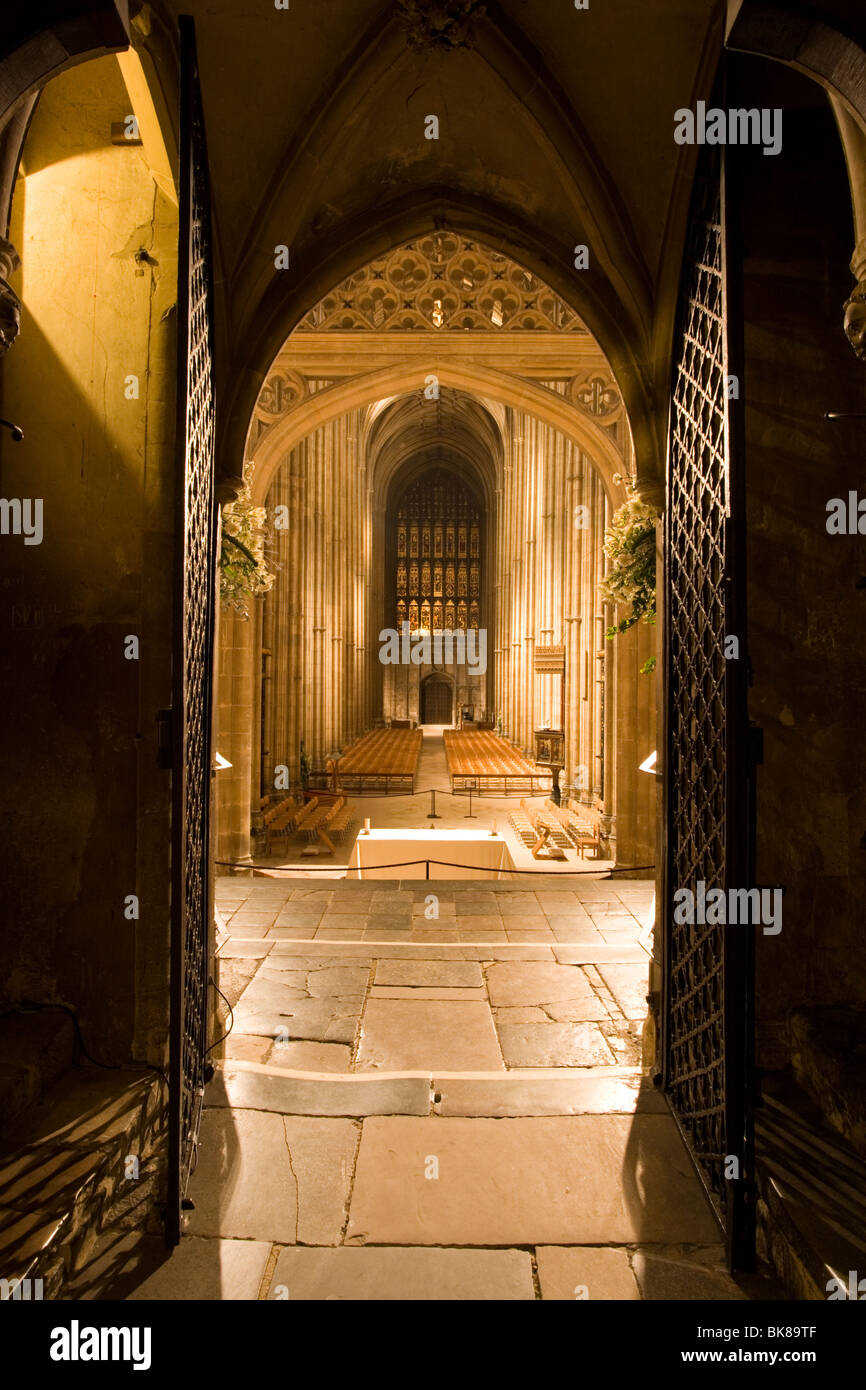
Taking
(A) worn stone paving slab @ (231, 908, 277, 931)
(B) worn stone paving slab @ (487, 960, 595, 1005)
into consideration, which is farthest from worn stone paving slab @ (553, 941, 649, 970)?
(A) worn stone paving slab @ (231, 908, 277, 931)

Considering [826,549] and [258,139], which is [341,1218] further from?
[258,139]

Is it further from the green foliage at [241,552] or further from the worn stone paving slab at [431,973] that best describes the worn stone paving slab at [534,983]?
the green foliage at [241,552]

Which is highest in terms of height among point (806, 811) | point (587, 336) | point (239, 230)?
point (587, 336)

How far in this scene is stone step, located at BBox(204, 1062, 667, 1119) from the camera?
2691 mm

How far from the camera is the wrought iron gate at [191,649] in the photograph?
197 centimetres

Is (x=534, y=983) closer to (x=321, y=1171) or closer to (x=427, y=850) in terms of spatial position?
(x=321, y=1171)

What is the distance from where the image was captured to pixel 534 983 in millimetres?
3928

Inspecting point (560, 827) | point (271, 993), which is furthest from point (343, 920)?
point (560, 827)

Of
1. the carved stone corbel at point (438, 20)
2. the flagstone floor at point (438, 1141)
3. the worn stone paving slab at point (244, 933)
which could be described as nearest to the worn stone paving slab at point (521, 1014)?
the flagstone floor at point (438, 1141)

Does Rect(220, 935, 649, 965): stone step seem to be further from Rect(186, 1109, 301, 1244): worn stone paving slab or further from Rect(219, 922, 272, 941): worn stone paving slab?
Rect(186, 1109, 301, 1244): worn stone paving slab

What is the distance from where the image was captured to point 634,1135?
8.34 ft

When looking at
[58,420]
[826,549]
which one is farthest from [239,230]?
[826,549]

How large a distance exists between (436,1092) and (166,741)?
5.55 feet

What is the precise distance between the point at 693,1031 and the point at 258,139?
11.9 ft
